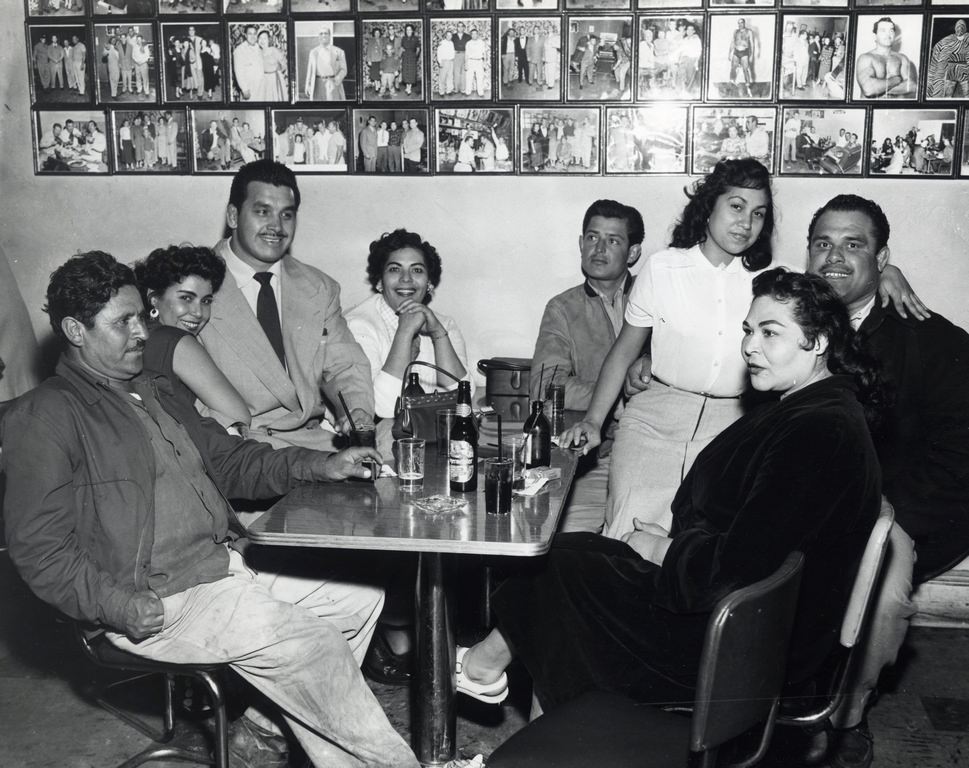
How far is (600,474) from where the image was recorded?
4078 mm

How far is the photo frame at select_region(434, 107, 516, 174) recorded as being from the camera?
4.59 meters

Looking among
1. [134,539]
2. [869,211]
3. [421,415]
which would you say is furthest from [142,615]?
[869,211]

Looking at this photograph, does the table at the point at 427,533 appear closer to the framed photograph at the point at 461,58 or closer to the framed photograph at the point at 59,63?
the framed photograph at the point at 461,58

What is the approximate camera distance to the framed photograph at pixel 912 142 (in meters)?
4.36

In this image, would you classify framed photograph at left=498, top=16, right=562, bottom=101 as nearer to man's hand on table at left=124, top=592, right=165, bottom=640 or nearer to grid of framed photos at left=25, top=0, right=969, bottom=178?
grid of framed photos at left=25, top=0, right=969, bottom=178

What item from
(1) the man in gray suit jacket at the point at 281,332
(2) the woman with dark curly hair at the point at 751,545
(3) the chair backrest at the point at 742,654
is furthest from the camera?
(1) the man in gray suit jacket at the point at 281,332

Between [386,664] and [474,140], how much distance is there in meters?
2.52

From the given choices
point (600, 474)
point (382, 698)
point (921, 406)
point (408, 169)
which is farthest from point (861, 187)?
point (382, 698)

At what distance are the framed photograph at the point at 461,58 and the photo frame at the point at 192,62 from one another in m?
1.07

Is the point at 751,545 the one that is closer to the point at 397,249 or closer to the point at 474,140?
the point at 397,249

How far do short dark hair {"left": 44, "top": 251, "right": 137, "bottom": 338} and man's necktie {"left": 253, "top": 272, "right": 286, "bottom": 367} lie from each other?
1.41 m

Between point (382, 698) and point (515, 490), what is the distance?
3.97ft

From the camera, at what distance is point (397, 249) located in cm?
437

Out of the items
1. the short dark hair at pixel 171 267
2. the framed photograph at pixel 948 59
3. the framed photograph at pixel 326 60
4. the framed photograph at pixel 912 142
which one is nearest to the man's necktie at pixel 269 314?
the short dark hair at pixel 171 267
